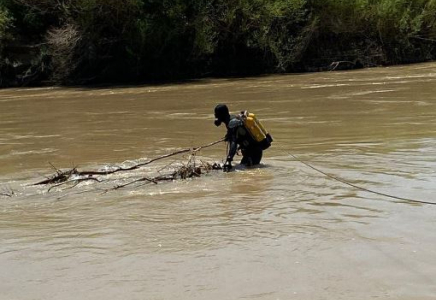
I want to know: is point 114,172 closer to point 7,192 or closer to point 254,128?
point 7,192

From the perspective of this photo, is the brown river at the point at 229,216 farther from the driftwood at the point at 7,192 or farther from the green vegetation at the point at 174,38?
the green vegetation at the point at 174,38

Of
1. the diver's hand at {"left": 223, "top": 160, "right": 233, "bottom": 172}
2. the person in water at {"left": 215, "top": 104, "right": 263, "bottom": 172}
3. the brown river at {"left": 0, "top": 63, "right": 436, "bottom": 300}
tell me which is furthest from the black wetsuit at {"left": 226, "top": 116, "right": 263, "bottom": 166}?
the brown river at {"left": 0, "top": 63, "right": 436, "bottom": 300}

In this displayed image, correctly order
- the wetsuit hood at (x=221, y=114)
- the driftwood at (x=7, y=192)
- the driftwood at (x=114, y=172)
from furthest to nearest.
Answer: the wetsuit hood at (x=221, y=114) → the driftwood at (x=114, y=172) → the driftwood at (x=7, y=192)

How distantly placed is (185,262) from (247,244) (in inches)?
27.4

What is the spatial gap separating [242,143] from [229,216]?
2.66 meters

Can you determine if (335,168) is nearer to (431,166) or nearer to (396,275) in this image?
(431,166)

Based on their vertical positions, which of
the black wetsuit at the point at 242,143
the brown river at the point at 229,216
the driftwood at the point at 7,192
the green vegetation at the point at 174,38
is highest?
the green vegetation at the point at 174,38

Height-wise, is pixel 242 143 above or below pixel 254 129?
below

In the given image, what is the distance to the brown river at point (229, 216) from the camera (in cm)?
524

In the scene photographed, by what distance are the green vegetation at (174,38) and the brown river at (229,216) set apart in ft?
50.4

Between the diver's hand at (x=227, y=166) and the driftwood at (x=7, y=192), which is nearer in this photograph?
the driftwood at (x=7, y=192)

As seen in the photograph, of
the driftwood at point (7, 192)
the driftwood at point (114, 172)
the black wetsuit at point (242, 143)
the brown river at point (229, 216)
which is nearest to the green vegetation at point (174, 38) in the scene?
the brown river at point (229, 216)

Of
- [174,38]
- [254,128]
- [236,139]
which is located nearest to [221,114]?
[236,139]

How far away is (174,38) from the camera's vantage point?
30891 mm
